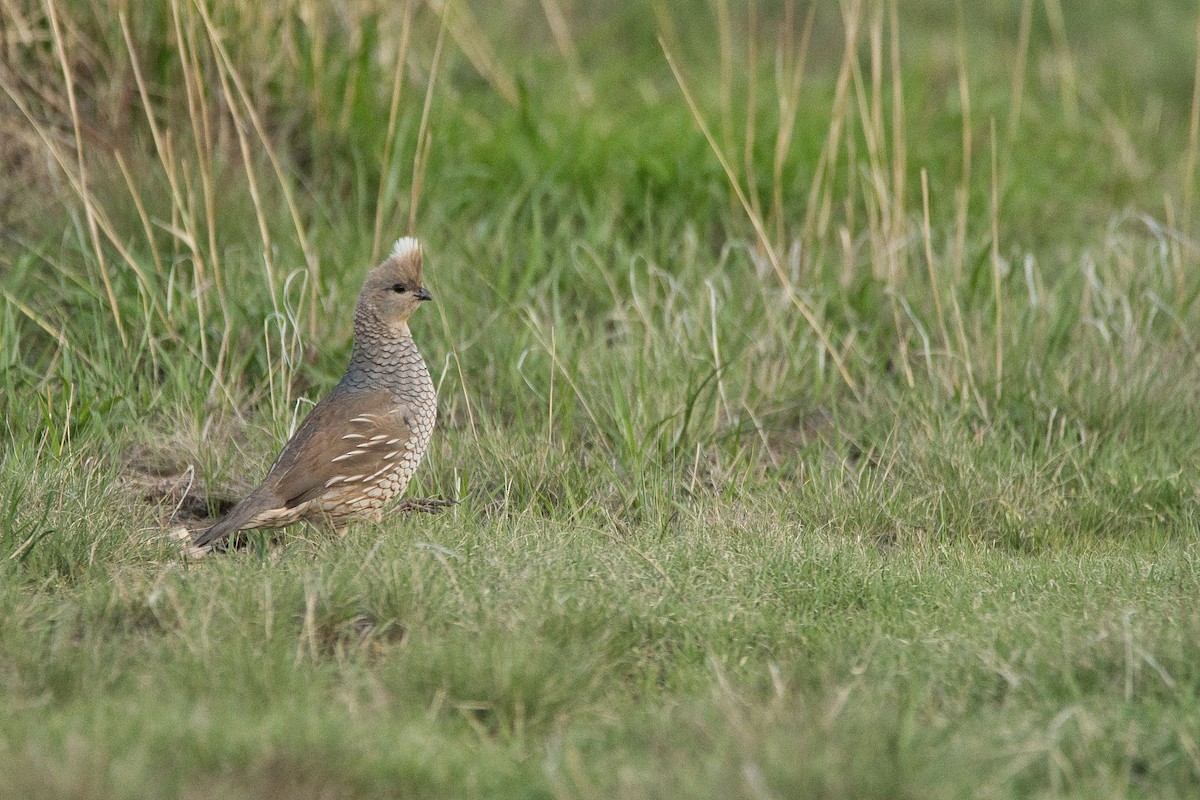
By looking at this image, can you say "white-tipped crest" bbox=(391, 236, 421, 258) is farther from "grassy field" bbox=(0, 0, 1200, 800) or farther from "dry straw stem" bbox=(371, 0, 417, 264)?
"dry straw stem" bbox=(371, 0, 417, 264)

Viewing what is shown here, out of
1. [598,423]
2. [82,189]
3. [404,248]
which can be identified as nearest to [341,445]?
[404,248]

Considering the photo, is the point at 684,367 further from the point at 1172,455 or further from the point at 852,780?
the point at 852,780

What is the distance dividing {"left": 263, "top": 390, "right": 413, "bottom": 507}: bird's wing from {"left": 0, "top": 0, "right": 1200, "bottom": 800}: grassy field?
19 centimetres

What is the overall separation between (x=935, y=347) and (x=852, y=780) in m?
3.56

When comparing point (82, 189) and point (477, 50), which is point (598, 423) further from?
point (477, 50)

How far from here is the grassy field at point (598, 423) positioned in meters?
3.03

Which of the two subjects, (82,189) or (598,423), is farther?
(82,189)

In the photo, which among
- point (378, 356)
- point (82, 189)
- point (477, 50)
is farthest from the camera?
point (477, 50)

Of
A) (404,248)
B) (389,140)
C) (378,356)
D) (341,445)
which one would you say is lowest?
(341,445)

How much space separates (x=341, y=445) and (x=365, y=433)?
9 cm

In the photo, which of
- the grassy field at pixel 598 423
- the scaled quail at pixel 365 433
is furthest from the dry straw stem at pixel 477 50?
the scaled quail at pixel 365 433

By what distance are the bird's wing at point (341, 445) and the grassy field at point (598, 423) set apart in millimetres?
192

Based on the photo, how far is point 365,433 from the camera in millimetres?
4547

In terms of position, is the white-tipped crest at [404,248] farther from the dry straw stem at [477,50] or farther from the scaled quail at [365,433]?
the dry straw stem at [477,50]
